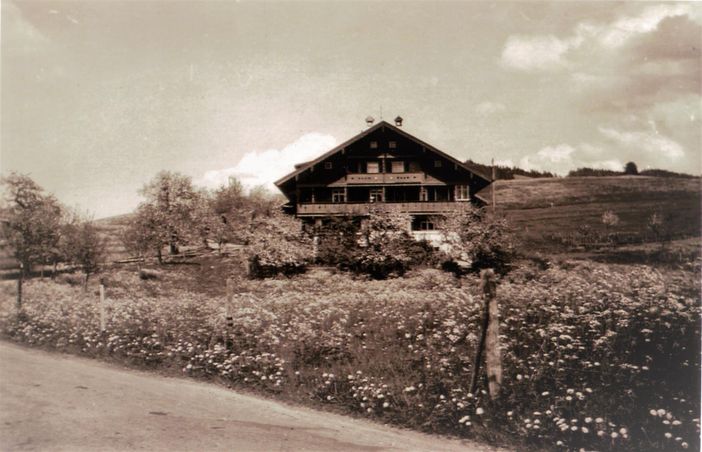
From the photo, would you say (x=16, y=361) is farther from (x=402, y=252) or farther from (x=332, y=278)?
(x=402, y=252)

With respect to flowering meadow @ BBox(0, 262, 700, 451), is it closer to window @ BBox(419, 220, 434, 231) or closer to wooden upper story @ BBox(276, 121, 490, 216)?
wooden upper story @ BBox(276, 121, 490, 216)

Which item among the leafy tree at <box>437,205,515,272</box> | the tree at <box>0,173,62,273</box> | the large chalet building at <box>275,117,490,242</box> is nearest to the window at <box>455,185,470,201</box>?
the large chalet building at <box>275,117,490,242</box>

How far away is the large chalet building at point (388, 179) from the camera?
107ft

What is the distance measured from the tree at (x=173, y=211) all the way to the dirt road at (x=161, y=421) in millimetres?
16340

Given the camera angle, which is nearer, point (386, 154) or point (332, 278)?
point (332, 278)

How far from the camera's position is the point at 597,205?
36750mm

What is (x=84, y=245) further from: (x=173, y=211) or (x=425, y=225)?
(x=425, y=225)

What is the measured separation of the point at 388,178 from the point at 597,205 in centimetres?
1727

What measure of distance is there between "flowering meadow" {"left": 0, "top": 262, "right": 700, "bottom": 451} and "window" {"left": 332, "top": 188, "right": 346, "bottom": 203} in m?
21.5

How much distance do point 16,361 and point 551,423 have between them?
10.6m

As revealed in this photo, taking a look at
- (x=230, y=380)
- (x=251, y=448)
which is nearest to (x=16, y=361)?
(x=230, y=380)

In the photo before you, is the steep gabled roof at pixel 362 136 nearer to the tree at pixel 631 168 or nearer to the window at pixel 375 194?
the window at pixel 375 194

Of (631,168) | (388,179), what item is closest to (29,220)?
(631,168)

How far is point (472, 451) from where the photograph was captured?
6.07m
